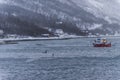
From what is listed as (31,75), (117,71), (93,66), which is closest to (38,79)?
(31,75)

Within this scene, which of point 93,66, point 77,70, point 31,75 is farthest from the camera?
point 93,66

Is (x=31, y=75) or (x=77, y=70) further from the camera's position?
(x=77, y=70)

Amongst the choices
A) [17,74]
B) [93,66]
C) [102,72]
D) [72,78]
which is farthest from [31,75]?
[93,66]

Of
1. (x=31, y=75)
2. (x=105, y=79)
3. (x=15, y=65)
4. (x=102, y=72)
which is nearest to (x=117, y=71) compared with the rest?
(x=102, y=72)

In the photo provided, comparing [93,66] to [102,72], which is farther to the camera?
[93,66]

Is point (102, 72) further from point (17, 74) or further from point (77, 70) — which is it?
point (17, 74)

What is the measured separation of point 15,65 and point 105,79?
2658 cm

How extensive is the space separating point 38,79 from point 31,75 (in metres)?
4.87

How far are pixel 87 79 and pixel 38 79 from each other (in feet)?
23.0

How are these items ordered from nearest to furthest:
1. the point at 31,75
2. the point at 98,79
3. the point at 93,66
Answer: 1. the point at 98,79
2. the point at 31,75
3. the point at 93,66

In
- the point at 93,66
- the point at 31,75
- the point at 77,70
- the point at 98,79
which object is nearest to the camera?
the point at 98,79

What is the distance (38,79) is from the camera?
63000 millimetres

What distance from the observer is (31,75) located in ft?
222

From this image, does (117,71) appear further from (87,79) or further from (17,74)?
(17,74)
